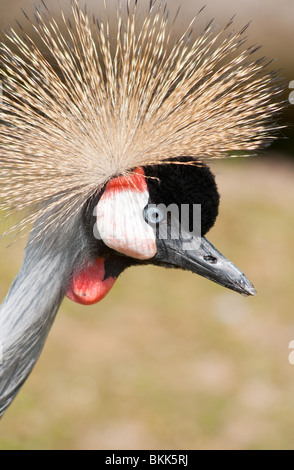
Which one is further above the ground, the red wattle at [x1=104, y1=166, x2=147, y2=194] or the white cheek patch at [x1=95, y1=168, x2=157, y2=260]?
the red wattle at [x1=104, y1=166, x2=147, y2=194]

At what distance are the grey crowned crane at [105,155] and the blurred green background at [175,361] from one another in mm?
998

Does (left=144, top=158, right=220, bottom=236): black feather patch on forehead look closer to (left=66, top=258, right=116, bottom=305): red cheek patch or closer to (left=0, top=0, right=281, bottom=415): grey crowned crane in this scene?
(left=0, top=0, right=281, bottom=415): grey crowned crane

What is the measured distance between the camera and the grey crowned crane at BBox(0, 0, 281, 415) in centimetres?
111

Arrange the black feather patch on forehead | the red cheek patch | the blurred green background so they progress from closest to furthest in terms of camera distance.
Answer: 1. the black feather patch on forehead
2. the red cheek patch
3. the blurred green background

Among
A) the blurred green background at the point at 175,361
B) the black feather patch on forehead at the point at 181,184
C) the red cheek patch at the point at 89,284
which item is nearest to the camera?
the black feather patch on forehead at the point at 181,184

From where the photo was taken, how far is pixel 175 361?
3.03 metres

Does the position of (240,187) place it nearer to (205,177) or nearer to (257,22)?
(257,22)

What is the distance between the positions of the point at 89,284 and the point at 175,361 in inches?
75.2

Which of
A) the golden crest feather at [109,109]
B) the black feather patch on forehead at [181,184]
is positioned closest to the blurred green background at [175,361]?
the golden crest feather at [109,109]

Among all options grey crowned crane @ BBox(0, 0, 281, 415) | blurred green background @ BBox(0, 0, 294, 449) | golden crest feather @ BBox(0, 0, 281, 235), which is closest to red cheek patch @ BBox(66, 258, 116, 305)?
grey crowned crane @ BBox(0, 0, 281, 415)

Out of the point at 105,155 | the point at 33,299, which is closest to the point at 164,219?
the point at 105,155

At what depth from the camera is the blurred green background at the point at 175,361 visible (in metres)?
2.59

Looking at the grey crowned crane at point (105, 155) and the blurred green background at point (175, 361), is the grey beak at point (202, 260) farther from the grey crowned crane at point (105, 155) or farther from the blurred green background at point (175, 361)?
the blurred green background at point (175, 361)

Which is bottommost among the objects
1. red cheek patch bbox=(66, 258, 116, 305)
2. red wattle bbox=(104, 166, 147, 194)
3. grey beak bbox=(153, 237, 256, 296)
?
red cheek patch bbox=(66, 258, 116, 305)
